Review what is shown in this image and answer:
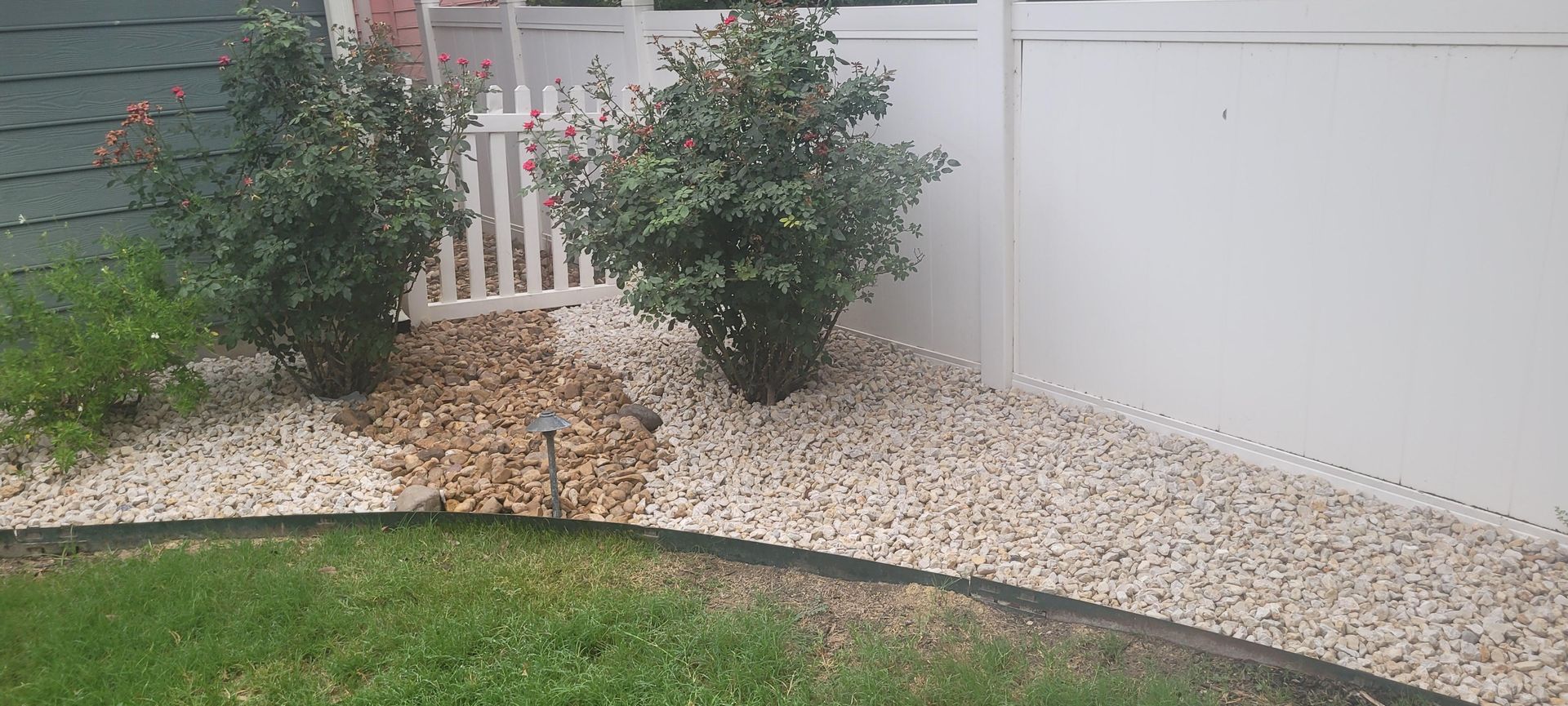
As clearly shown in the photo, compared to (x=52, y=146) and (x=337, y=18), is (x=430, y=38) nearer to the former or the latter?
(x=337, y=18)

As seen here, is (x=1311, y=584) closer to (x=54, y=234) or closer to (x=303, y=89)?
(x=303, y=89)

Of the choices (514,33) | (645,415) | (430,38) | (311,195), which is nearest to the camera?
(311,195)

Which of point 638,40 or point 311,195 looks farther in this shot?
point 638,40

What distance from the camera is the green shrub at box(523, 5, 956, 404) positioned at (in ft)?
13.3

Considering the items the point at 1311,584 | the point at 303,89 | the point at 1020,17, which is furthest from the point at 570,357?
the point at 1311,584

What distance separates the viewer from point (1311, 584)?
3092mm

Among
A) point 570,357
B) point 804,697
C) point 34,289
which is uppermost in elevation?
point 34,289

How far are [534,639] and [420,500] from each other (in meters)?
1.01

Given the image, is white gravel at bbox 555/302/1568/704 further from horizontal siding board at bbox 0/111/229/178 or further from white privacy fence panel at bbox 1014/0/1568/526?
horizontal siding board at bbox 0/111/229/178

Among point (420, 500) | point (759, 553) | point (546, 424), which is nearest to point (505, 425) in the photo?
point (420, 500)

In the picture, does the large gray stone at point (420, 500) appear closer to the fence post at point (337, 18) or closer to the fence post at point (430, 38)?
the fence post at point (337, 18)

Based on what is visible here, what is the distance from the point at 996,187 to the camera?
4.34 m

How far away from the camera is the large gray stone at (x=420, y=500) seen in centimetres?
376

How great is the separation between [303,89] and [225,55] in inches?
31.2
